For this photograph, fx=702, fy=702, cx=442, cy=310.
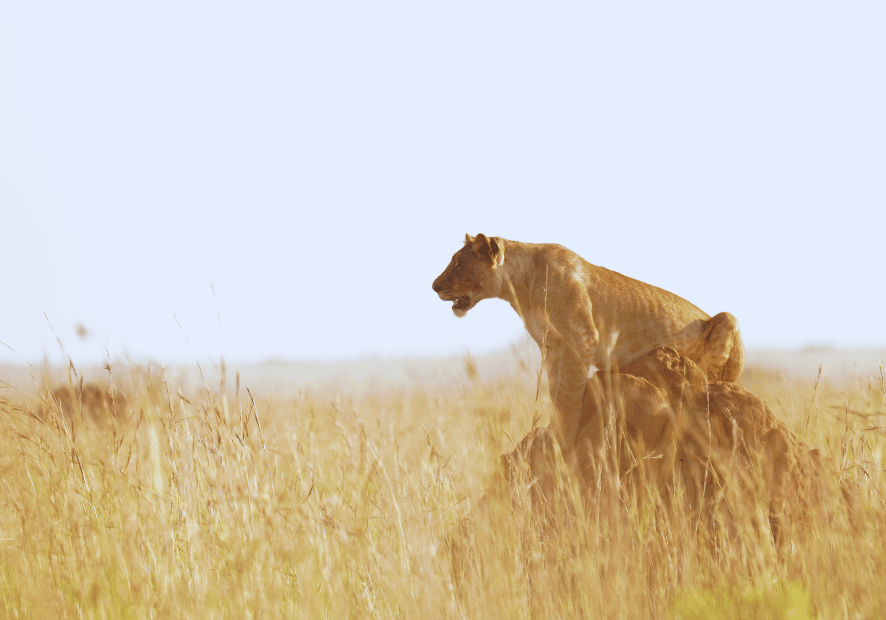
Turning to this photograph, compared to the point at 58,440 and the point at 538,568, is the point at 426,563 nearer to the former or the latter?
the point at 538,568

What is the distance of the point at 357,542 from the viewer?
3715 mm

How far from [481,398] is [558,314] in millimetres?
2214

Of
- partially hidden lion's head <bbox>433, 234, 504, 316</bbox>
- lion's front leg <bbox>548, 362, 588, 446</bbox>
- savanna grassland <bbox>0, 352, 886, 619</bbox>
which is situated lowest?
savanna grassland <bbox>0, 352, 886, 619</bbox>

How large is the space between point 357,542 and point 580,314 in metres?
2.54

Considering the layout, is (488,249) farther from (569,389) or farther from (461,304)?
(569,389)

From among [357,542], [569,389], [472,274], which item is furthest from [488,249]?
[357,542]

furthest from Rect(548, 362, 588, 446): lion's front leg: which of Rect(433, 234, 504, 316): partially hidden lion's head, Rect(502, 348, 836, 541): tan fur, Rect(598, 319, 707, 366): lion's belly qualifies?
Rect(433, 234, 504, 316): partially hidden lion's head

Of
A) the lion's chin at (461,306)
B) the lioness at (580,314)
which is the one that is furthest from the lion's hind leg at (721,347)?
the lion's chin at (461,306)

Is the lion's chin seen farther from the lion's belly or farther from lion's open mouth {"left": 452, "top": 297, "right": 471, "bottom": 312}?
the lion's belly

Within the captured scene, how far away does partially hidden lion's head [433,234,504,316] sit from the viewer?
568 cm

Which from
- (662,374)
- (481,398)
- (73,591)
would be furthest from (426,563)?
(662,374)

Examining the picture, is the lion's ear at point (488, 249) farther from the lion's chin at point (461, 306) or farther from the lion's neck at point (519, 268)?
the lion's chin at point (461, 306)

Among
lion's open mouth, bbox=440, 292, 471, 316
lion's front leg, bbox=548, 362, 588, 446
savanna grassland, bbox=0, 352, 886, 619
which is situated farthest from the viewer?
lion's open mouth, bbox=440, 292, 471, 316

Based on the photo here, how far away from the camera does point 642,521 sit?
4270mm
